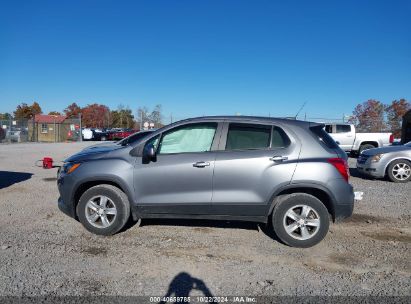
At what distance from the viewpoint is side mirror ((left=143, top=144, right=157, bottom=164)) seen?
441 cm

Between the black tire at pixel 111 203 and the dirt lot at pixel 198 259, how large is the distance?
14cm

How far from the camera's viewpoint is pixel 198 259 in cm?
402

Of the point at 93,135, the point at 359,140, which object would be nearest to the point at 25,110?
the point at 93,135

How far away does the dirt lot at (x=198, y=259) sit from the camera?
11.0ft

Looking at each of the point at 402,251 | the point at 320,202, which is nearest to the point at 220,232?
the point at 320,202

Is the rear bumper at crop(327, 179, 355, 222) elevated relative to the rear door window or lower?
lower

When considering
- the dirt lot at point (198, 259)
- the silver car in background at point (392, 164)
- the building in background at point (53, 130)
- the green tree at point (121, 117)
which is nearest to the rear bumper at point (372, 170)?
the silver car in background at point (392, 164)

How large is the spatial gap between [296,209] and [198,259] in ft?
4.90

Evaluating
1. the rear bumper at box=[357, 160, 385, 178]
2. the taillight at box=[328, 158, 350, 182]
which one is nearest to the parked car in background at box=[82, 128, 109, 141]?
the rear bumper at box=[357, 160, 385, 178]

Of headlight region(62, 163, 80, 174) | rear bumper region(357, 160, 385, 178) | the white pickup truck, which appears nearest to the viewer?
headlight region(62, 163, 80, 174)

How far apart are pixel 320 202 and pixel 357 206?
2.81 metres

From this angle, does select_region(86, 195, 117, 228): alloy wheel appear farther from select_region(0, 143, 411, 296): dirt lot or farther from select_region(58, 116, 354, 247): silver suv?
select_region(0, 143, 411, 296): dirt lot

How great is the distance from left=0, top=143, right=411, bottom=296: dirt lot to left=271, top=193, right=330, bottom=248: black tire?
5.1 inches

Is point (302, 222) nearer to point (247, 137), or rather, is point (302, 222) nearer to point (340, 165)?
point (340, 165)
